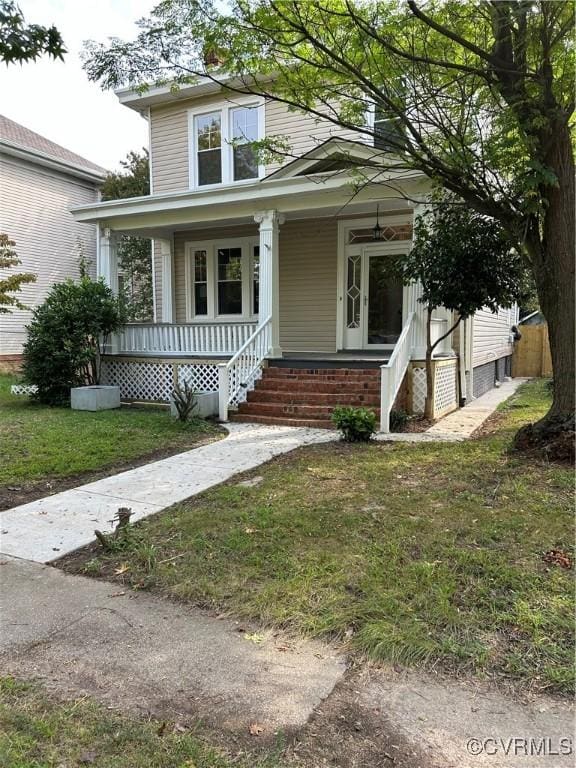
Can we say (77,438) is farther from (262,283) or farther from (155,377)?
(262,283)

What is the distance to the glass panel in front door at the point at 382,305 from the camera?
11453 millimetres

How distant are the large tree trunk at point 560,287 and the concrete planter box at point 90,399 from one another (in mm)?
7792

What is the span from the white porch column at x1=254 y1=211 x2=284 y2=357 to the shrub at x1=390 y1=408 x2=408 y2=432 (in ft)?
9.90

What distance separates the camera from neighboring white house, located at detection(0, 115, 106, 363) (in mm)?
16734

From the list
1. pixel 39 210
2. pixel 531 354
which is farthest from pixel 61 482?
pixel 531 354

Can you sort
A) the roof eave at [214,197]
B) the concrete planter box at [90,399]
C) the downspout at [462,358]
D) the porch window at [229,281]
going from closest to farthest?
the roof eave at [214,197], the concrete planter box at [90,399], the downspout at [462,358], the porch window at [229,281]

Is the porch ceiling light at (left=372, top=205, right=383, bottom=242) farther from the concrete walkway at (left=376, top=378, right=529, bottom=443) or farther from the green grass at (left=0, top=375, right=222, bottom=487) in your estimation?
the green grass at (left=0, top=375, right=222, bottom=487)

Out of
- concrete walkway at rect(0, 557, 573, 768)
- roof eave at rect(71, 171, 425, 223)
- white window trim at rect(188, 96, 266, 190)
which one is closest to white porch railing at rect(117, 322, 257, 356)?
roof eave at rect(71, 171, 425, 223)

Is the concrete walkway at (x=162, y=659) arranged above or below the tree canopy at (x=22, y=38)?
below

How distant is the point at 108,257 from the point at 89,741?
11.7 metres

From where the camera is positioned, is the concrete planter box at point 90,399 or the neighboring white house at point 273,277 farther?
the concrete planter box at point 90,399

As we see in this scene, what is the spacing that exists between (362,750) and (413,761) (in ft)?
0.60

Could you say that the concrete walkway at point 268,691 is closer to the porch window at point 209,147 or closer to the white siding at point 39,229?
the porch window at point 209,147

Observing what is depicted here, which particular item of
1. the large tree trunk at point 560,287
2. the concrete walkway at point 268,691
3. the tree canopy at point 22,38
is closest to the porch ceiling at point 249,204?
the large tree trunk at point 560,287
